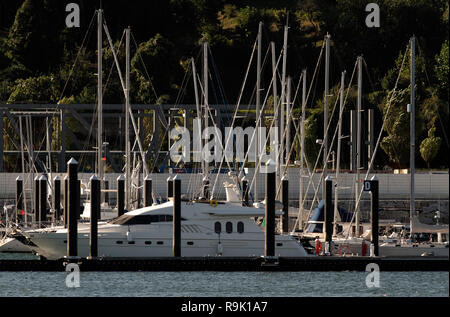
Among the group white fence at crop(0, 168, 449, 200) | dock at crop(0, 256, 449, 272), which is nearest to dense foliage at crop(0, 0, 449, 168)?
white fence at crop(0, 168, 449, 200)

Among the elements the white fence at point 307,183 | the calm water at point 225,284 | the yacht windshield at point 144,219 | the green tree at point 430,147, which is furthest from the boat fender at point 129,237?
the green tree at point 430,147

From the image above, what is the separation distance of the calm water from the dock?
0.49 m

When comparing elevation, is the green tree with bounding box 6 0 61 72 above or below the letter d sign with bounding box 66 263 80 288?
above

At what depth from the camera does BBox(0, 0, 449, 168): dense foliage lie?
97.2 m

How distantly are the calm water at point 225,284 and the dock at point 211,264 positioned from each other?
49 cm

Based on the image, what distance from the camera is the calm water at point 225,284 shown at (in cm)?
4203

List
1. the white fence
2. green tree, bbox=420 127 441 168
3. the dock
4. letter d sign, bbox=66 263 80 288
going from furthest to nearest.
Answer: green tree, bbox=420 127 441 168, the white fence, the dock, letter d sign, bbox=66 263 80 288

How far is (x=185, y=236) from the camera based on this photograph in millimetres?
48312

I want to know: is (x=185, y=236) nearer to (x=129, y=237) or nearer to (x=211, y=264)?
(x=129, y=237)

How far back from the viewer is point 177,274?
152 ft

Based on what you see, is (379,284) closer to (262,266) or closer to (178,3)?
(262,266)

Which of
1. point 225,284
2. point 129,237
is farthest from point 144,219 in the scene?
point 225,284

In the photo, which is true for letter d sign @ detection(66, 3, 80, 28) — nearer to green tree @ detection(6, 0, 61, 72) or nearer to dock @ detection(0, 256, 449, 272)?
green tree @ detection(6, 0, 61, 72)

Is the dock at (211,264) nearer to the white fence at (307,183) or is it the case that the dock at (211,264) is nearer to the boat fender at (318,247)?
the boat fender at (318,247)
